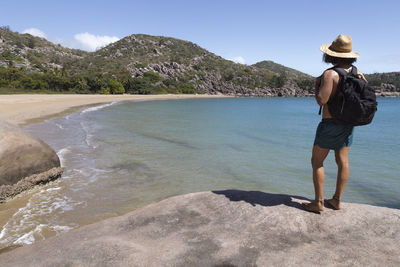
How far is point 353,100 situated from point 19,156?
5944mm

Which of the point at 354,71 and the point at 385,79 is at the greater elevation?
the point at 385,79

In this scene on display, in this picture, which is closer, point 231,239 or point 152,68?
point 231,239

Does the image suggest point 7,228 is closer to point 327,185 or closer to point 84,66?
point 327,185

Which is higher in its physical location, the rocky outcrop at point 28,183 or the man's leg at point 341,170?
the man's leg at point 341,170

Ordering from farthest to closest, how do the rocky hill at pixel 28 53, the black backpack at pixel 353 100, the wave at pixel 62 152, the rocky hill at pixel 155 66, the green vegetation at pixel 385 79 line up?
the green vegetation at pixel 385 79, the rocky hill at pixel 155 66, the rocky hill at pixel 28 53, the wave at pixel 62 152, the black backpack at pixel 353 100

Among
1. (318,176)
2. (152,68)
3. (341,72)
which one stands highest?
(152,68)

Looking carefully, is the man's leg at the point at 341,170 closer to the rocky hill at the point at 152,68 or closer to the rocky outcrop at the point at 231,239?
the rocky outcrop at the point at 231,239

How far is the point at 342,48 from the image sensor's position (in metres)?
3.27

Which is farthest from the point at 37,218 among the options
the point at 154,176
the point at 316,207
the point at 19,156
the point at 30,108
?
the point at 30,108

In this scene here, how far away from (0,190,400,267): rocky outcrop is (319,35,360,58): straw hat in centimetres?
199

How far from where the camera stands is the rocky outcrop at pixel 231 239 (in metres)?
2.56

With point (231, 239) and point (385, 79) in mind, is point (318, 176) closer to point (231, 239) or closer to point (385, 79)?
point (231, 239)

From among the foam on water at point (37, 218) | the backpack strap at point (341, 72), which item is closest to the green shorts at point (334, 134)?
the backpack strap at point (341, 72)

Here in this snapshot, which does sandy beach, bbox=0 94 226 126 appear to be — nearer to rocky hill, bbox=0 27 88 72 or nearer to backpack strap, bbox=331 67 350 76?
backpack strap, bbox=331 67 350 76
